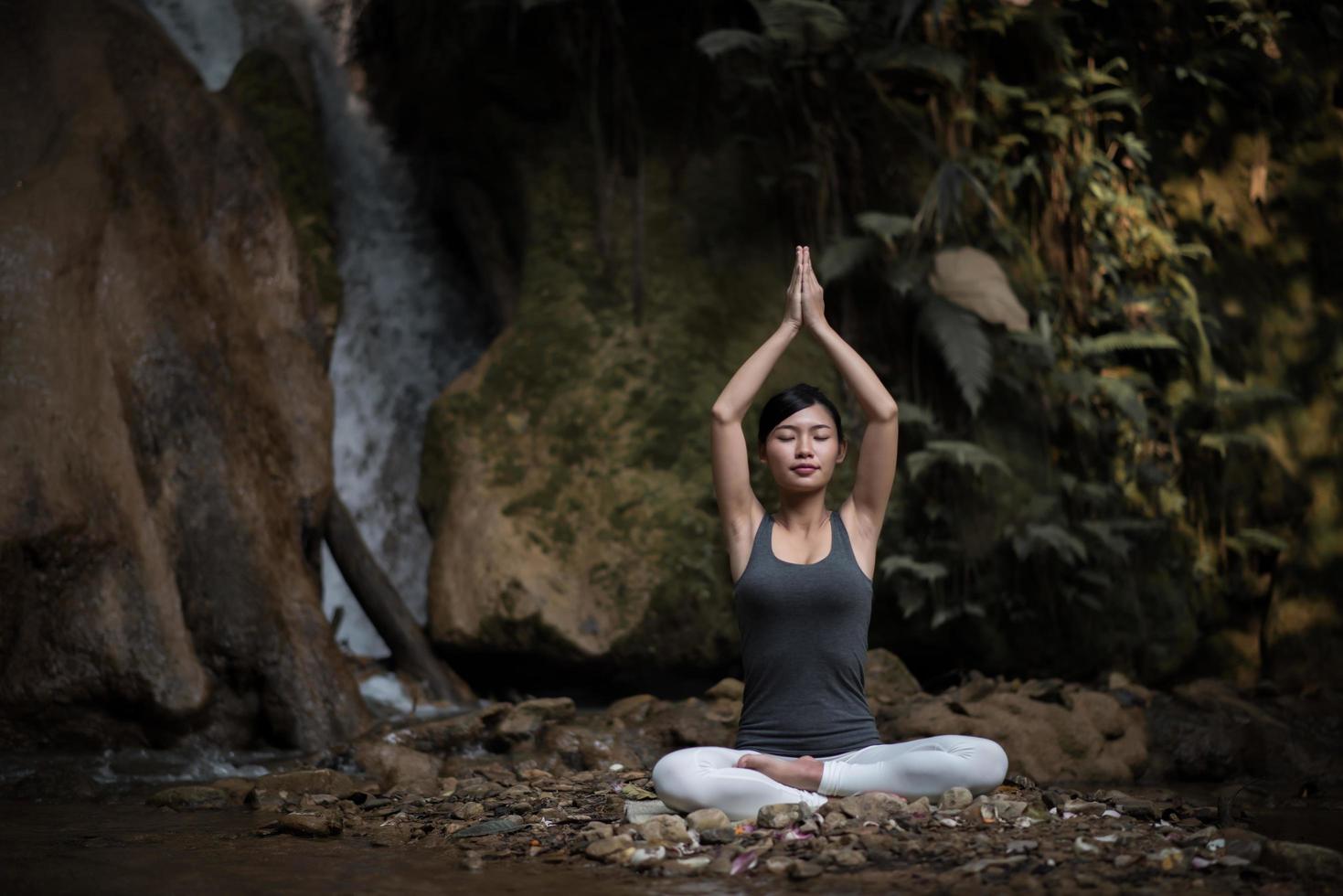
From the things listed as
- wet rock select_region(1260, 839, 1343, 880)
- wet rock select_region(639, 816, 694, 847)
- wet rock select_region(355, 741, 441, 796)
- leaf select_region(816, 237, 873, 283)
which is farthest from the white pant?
leaf select_region(816, 237, 873, 283)

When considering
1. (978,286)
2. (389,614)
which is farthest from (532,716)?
(978,286)

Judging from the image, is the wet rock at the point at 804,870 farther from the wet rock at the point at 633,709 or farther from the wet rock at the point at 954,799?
the wet rock at the point at 633,709

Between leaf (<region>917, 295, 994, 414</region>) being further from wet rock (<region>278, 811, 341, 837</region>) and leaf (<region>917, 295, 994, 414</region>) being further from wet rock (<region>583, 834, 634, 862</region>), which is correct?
wet rock (<region>278, 811, 341, 837</region>)

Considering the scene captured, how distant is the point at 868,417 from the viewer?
4.04 m

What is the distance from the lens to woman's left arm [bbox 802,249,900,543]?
157 inches

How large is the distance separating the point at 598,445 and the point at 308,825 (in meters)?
4.57

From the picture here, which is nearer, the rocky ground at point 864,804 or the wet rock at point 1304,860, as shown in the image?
the wet rock at point 1304,860

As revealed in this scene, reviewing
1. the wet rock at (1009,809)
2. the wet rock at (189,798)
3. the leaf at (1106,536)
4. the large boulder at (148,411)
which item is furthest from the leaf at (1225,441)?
the wet rock at (189,798)

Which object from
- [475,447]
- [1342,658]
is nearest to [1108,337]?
[1342,658]

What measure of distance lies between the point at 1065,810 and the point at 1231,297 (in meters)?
6.81

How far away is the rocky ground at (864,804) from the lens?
326 centimetres

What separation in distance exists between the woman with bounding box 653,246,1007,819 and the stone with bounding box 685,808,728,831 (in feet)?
0.13

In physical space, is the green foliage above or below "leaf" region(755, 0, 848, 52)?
below

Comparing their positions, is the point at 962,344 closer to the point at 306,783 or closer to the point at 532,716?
the point at 532,716
